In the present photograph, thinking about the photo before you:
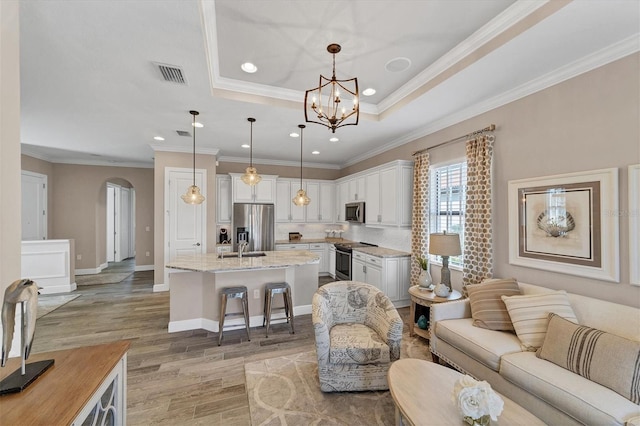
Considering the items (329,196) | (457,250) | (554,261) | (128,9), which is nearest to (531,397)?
(554,261)

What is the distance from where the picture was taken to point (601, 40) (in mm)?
2078

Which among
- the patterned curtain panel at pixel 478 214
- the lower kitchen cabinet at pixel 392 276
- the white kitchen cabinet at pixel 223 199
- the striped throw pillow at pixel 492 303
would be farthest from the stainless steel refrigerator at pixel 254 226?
the striped throw pillow at pixel 492 303

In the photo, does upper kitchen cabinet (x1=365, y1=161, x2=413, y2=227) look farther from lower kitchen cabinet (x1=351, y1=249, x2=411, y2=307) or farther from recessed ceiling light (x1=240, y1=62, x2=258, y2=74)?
recessed ceiling light (x1=240, y1=62, x2=258, y2=74)

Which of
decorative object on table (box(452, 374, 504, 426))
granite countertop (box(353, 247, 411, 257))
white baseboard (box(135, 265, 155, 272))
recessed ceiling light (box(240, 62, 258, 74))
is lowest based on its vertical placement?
Answer: white baseboard (box(135, 265, 155, 272))

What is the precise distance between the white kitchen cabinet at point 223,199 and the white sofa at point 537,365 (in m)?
4.86

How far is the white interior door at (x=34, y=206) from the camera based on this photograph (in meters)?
5.79

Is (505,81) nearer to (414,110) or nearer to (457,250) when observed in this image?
(414,110)

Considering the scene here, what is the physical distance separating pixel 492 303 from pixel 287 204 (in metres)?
4.90

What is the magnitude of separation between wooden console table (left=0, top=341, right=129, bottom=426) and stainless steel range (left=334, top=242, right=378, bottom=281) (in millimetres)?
4303

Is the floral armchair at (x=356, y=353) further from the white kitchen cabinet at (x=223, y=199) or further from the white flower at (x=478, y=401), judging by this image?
the white kitchen cabinet at (x=223, y=199)

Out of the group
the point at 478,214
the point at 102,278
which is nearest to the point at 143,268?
the point at 102,278

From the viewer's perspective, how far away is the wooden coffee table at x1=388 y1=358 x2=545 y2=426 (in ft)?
4.75

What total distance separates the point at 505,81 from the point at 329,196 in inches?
183

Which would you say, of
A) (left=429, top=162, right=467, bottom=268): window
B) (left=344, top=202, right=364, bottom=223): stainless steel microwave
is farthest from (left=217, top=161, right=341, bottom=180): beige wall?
(left=429, top=162, right=467, bottom=268): window
